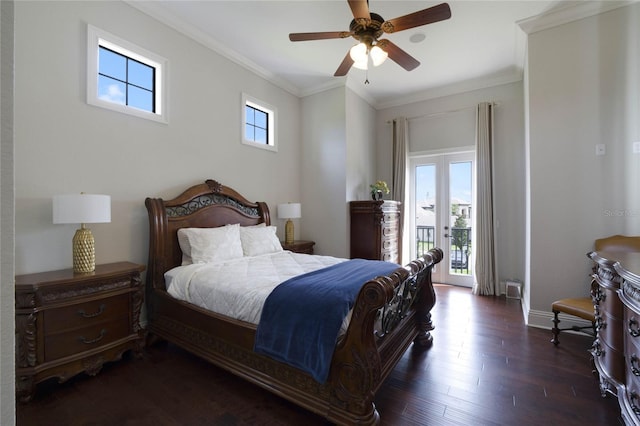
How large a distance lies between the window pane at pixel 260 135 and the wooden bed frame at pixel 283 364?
1097mm

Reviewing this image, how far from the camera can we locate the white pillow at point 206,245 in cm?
296

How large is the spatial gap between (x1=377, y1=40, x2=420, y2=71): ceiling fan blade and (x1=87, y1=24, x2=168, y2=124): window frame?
7.74 ft

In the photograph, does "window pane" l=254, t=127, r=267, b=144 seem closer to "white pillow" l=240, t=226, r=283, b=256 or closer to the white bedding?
"white pillow" l=240, t=226, r=283, b=256

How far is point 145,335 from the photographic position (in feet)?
8.79

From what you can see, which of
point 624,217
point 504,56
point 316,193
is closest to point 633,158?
point 624,217

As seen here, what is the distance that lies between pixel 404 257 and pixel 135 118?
4.60 meters

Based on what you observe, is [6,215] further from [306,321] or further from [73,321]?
[73,321]

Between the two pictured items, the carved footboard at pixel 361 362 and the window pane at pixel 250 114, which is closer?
the carved footboard at pixel 361 362

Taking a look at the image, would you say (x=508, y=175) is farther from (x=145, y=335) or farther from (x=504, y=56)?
(x=145, y=335)

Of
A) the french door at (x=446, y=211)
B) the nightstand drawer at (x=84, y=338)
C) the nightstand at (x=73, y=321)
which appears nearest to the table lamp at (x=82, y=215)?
the nightstand at (x=73, y=321)

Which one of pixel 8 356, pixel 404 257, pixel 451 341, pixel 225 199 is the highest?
pixel 225 199

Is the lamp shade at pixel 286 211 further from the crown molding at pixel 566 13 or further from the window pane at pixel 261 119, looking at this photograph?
the crown molding at pixel 566 13

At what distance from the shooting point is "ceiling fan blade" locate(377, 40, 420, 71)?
2.49m

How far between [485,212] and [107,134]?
5030mm
